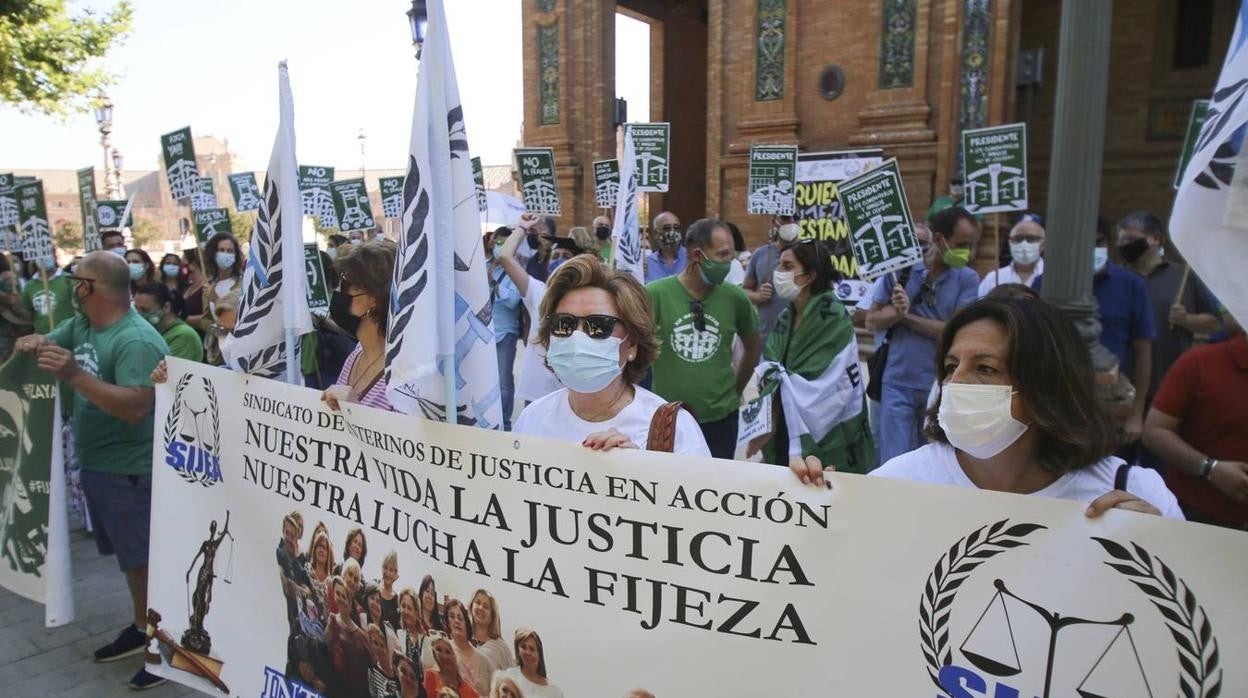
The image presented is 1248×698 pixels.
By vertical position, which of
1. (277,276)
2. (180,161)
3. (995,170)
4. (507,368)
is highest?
(180,161)

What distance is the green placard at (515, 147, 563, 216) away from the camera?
369 inches

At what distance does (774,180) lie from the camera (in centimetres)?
910

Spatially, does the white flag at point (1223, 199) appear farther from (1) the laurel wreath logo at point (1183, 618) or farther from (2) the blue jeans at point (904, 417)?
(2) the blue jeans at point (904, 417)

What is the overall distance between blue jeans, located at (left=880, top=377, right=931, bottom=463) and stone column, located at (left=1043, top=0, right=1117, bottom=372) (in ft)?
4.35

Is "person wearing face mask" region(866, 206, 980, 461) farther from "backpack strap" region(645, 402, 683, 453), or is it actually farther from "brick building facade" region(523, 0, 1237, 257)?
"brick building facade" region(523, 0, 1237, 257)

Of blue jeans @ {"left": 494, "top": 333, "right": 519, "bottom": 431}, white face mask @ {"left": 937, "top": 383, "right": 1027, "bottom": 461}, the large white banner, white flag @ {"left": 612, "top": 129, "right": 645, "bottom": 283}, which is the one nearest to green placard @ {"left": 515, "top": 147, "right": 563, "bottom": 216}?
blue jeans @ {"left": 494, "top": 333, "right": 519, "bottom": 431}

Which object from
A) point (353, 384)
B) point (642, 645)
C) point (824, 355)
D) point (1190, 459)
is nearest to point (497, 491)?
point (642, 645)

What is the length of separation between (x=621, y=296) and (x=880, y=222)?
2.83 metres

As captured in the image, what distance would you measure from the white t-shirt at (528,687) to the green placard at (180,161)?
337 inches

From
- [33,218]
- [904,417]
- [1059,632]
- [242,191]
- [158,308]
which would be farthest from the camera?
[242,191]

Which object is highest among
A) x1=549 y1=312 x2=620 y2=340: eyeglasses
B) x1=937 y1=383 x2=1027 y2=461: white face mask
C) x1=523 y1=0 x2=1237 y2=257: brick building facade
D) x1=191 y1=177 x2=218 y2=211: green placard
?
x1=523 y1=0 x2=1237 y2=257: brick building facade

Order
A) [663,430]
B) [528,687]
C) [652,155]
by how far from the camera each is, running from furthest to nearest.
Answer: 1. [652,155]
2. [663,430]
3. [528,687]

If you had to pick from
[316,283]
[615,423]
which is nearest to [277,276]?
[615,423]

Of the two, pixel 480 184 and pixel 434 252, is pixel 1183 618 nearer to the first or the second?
pixel 434 252
